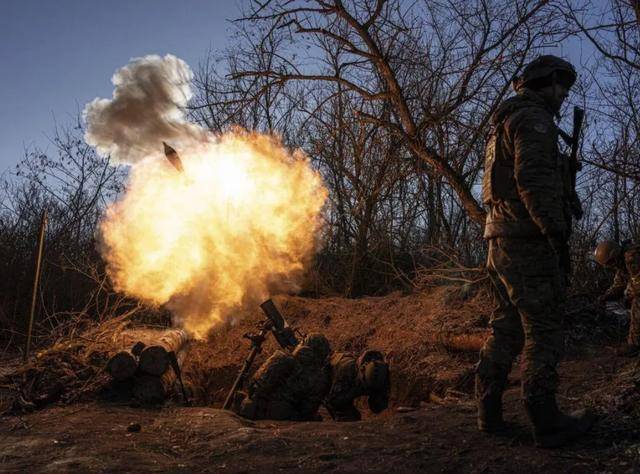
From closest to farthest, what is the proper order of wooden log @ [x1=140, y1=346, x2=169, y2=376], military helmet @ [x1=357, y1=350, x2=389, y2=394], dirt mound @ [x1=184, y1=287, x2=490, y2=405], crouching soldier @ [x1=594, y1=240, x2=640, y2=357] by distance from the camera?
crouching soldier @ [x1=594, y1=240, x2=640, y2=357], wooden log @ [x1=140, y1=346, x2=169, y2=376], military helmet @ [x1=357, y1=350, x2=389, y2=394], dirt mound @ [x1=184, y1=287, x2=490, y2=405]

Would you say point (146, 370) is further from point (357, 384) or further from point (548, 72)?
point (548, 72)

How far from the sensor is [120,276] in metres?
9.62

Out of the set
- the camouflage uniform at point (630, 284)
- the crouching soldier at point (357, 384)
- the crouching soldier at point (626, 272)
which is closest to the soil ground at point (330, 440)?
the camouflage uniform at point (630, 284)

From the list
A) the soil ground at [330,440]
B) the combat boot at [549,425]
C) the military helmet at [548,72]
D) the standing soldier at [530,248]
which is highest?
the military helmet at [548,72]

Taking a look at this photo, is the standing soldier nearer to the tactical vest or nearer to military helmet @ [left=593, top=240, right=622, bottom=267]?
the tactical vest

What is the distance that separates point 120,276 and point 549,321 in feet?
26.9

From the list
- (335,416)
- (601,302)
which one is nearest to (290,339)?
(335,416)

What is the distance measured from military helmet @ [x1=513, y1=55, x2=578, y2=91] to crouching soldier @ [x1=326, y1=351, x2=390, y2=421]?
4033 mm

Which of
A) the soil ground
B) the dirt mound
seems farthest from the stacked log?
the dirt mound

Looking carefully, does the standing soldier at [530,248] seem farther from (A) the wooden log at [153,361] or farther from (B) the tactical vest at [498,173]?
(A) the wooden log at [153,361]

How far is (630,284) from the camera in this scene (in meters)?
6.53

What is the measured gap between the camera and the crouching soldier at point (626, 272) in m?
6.20

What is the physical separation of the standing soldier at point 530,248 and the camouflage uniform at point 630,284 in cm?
309

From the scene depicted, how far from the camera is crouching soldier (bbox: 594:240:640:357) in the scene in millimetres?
6203
